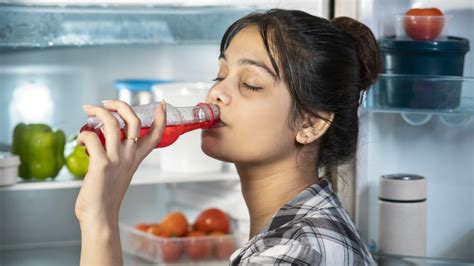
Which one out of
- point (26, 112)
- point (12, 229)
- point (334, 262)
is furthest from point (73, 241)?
point (334, 262)

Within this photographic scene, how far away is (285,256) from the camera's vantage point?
1307 mm

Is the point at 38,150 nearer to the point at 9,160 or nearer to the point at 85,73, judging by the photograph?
the point at 9,160

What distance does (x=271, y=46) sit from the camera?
1.50 m

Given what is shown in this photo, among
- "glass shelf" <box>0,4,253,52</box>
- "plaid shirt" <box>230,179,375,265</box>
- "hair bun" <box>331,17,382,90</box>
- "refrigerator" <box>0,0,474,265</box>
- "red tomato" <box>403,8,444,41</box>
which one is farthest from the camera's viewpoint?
"glass shelf" <box>0,4,253,52</box>

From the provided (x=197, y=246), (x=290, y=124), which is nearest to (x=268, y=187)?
(x=290, y=124)

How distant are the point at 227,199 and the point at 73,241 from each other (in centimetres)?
44

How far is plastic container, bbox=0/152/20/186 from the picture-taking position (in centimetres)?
214

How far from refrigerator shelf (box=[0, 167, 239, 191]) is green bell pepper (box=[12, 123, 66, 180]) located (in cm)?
4

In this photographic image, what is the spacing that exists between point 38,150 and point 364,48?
0.99m

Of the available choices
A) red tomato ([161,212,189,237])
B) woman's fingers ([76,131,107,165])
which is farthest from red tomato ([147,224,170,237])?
woman's fingers ([76,131,107,165])

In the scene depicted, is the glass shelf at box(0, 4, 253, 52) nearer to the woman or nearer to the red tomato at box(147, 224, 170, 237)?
the red tomato at box(147, 224, 170, 237)

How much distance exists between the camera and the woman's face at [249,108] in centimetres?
144

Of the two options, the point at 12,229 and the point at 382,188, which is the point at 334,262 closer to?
the point at 382,188

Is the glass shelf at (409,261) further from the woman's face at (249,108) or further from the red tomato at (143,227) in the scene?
the red tomato at (143,227)
